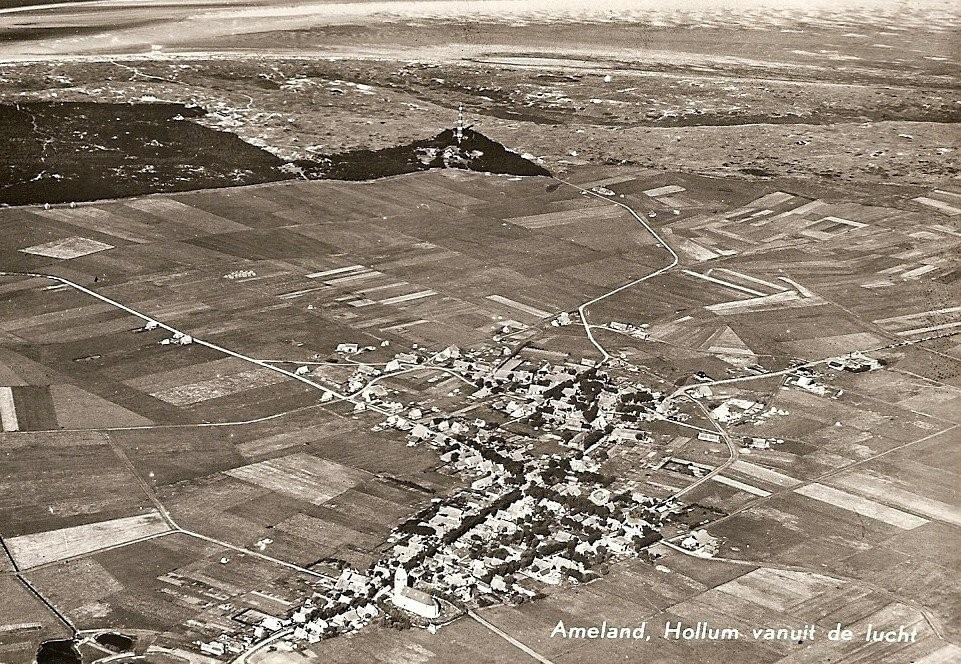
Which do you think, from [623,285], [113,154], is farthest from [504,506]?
[113,154]

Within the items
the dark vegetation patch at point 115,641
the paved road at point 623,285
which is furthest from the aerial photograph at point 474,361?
the paved road at point 623,285

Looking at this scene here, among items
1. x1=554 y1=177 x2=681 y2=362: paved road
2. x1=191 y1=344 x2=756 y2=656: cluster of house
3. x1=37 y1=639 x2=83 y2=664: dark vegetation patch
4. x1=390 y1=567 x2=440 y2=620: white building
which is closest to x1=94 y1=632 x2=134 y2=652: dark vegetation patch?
x1=37 y1=639 x2=83 y2=664: dark vegetation patch

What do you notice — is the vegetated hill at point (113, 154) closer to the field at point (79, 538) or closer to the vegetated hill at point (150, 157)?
the vegetated hill at point (150, 157)

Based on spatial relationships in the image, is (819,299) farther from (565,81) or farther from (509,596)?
(565,81)

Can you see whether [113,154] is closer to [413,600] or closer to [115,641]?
[115,641]

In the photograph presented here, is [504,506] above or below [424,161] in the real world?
below

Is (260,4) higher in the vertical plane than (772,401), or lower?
higher

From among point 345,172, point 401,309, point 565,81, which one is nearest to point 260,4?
point 565,81
